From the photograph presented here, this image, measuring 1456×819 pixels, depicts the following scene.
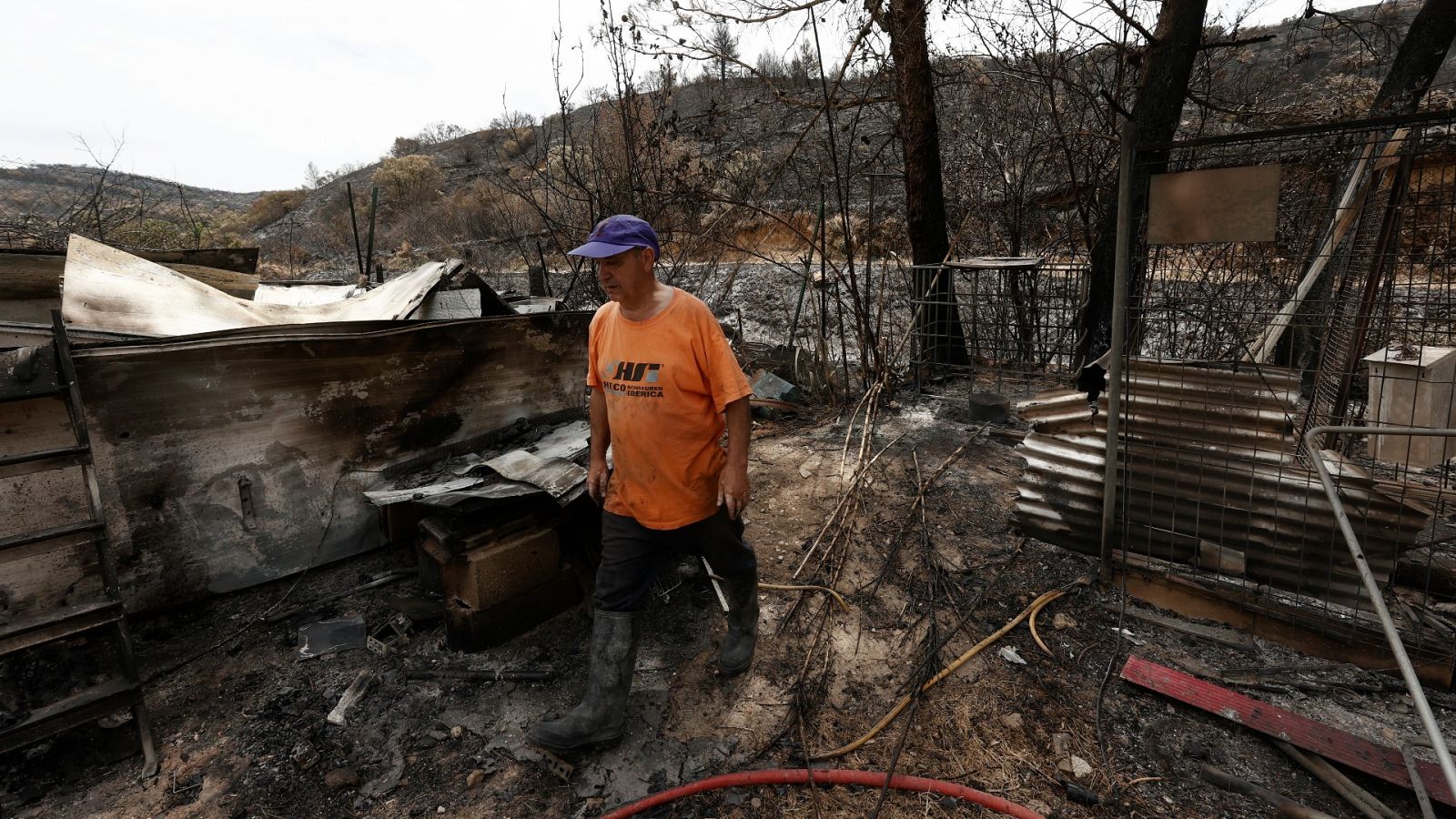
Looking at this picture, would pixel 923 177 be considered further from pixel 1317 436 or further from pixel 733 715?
pixel 733 715

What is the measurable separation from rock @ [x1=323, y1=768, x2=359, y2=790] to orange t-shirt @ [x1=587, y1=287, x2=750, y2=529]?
4.62 ft

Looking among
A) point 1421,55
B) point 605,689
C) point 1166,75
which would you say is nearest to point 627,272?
point 605,689

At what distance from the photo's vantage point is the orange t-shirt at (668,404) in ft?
7.75

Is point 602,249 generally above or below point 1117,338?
above

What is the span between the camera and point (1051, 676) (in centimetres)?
285

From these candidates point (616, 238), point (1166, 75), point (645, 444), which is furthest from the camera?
point (1166, 75)

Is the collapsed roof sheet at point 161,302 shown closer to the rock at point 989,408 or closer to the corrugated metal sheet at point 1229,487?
the corrugated metal sheet at point 1229,487

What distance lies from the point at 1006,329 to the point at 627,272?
18.4 feet

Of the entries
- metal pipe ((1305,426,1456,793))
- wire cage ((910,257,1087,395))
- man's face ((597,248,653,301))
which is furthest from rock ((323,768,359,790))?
wire cage ((910,257,1087,395))

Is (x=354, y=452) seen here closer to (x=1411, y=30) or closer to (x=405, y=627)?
(x=405, y=627)

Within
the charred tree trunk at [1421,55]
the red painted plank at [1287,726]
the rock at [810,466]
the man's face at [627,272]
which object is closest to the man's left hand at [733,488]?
the man's face at [627,272]

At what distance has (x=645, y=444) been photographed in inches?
95.3

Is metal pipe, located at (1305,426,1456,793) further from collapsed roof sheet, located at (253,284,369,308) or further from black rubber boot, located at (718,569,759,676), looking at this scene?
collapsed roof sheet, located at (253,284,369,308)

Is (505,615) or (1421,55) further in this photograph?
(1421,55)
